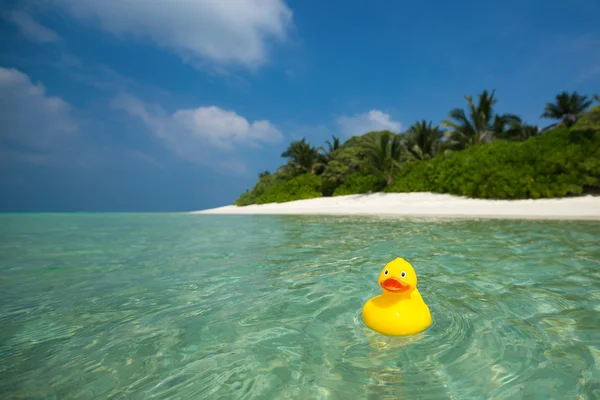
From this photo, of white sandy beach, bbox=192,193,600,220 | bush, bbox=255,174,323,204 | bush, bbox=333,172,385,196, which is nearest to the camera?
white sandy beach, bbox=192,193,600,220

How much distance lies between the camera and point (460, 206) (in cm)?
1770

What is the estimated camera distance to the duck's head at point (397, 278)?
2268mm

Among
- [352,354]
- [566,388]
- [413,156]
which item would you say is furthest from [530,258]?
[413,156]

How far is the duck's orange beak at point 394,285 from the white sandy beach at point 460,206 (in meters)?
13.6

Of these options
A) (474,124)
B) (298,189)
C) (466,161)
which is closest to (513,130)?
(474,124)

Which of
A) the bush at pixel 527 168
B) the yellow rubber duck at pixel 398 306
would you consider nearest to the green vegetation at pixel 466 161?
the bush at pixel 527 168

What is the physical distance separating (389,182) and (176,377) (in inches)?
1006

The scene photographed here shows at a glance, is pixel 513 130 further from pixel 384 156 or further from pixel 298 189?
pixel 298 189

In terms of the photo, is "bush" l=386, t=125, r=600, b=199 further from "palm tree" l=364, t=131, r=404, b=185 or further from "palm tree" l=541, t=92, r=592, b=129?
"palm tree" l=541, t=92, r=592, b=129

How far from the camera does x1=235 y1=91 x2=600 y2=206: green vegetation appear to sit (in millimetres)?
15617

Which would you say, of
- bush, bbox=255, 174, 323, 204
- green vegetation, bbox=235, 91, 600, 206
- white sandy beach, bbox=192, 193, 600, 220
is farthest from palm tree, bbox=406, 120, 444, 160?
bush, bbox=255, 174, 323, 204

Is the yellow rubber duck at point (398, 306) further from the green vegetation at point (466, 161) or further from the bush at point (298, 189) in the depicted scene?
the bush at point (298, 189)

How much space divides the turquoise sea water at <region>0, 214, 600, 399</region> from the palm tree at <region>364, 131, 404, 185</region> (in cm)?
2070

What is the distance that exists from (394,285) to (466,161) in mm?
20295
